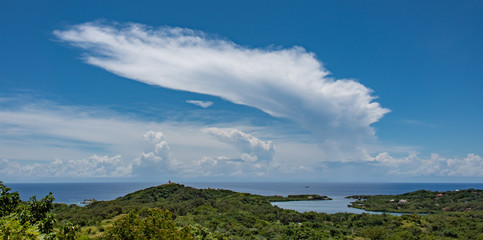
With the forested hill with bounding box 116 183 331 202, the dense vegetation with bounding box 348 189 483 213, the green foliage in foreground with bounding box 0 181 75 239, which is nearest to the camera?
the green foliage in foreground with bounding box 0 181 75 239

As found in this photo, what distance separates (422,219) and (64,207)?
69.0 metres


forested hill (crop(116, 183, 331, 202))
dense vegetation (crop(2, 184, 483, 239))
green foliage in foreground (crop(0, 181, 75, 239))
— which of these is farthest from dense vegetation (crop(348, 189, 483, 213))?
green foliage in foreground (crop(0, 181, 75, 239))

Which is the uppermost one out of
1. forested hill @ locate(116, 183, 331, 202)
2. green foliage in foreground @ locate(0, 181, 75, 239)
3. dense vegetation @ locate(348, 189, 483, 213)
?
green foliage in foreground @ locate(0, 181, 75, 239)

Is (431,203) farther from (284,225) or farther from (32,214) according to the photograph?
(32,214)

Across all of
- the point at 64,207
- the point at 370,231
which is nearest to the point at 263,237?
the point at 370,231

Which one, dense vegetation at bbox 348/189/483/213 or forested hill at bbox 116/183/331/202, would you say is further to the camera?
forested hill at bbox 116/183/331/202

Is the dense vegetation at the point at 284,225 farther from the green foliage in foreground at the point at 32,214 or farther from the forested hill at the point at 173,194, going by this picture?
the green foliage in foreground at the point at 32,214

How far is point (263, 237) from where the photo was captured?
38531 mm

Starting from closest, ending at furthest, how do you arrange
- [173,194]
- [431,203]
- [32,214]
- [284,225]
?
[32,214] → [284,225] → [173,194] → [431,203]

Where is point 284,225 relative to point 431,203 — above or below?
above

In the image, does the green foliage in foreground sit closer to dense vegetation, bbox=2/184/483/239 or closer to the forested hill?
dense vegetation, bbox=2/184/483/239

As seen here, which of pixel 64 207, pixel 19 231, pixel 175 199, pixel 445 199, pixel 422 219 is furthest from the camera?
pixel 445 199

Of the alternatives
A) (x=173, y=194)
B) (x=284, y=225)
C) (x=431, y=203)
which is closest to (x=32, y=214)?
(x=284, y=225)

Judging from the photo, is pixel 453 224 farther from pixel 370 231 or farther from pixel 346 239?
pixel 346 239
